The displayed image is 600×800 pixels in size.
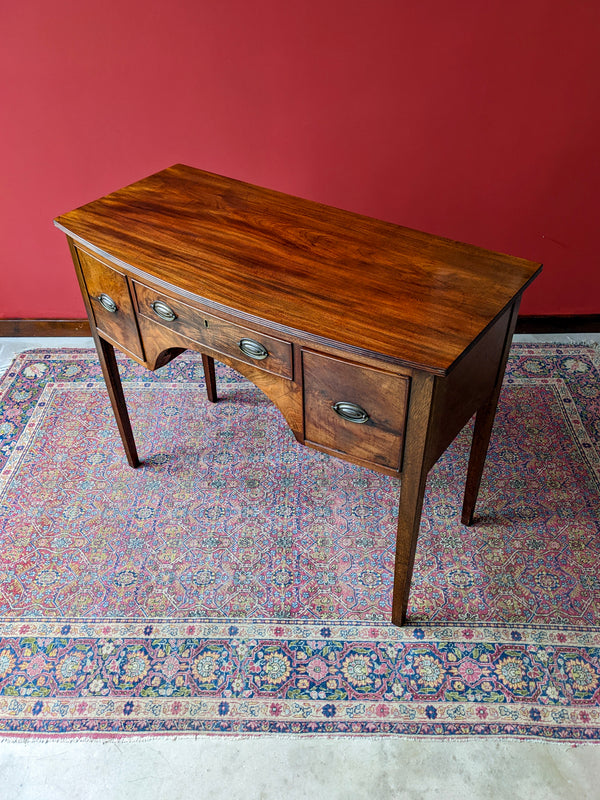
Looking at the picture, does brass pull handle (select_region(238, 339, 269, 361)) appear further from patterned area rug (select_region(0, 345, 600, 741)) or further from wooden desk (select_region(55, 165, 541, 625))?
patterned area rug (select_region(0, 345, 600, 741))

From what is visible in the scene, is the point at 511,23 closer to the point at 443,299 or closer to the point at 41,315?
the point at 443,299

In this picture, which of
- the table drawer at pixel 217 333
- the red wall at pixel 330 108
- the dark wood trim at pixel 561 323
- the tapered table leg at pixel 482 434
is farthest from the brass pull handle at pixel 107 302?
the dark wood trim at pixel 561 323

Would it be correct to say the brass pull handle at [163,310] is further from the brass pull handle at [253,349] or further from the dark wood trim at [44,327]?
the dark wood trim at [44,327]

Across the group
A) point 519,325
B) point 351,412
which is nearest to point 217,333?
point 351,412

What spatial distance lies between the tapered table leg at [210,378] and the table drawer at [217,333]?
29.9 inches

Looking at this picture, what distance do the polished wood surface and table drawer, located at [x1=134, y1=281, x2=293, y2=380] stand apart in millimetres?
82

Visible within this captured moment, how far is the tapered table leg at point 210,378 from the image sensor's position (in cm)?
280

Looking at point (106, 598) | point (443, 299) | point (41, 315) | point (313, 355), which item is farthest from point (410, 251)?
point (41, 315)

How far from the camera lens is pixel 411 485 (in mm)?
1736

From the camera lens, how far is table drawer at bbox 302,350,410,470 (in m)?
1.61

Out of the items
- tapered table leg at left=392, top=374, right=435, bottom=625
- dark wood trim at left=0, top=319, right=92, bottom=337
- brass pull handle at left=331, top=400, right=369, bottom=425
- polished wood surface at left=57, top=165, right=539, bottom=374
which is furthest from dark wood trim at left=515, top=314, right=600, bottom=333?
dark wood trim at left=0, top=319, right=92, bottom=337

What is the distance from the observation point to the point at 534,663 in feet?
6.55

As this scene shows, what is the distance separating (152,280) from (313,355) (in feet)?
1.69

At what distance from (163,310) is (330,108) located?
4.17ft
